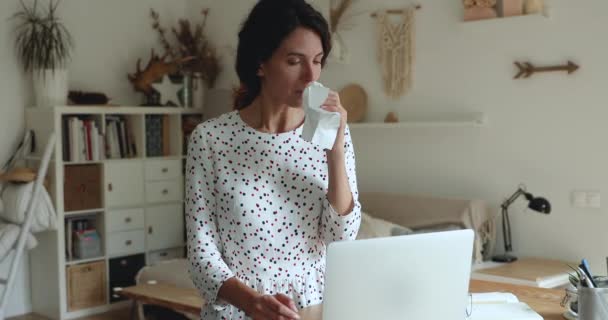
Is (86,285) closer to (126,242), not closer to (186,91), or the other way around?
(126,242)

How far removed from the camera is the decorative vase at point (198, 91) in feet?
18.0

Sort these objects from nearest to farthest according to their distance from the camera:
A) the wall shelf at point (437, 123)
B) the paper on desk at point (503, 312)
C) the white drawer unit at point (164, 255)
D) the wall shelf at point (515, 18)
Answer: the paper on desk at point (503, 312) < the wall shelf at point (515, 18) < the wall shelf at point (437, 123) < the white drawer unit at point (164, 255)

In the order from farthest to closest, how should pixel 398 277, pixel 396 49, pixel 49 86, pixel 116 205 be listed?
pixel 116 205 → pixel 49 86 → pixel 396 49 → pixel 398 277

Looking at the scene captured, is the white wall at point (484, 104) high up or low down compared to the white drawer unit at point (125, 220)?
up

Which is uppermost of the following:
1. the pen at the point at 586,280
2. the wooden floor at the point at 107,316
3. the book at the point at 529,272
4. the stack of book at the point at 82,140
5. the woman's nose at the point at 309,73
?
the woman's nose at the point at 309,73

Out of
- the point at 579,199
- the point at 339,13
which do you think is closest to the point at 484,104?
the point at 579,199

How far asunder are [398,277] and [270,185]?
1.16ft

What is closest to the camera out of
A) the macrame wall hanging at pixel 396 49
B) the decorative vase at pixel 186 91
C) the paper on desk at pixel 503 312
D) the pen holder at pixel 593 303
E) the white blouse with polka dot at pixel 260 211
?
the white blouse with polka dot at pixel 260 211

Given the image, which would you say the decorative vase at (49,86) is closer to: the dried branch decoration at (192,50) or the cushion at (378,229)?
the dried branch decoration at (192,50)

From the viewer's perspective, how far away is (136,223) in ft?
16.5

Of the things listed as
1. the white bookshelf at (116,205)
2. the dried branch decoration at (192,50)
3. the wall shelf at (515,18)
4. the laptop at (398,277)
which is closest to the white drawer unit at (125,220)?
the white bookshelf at (116,205)

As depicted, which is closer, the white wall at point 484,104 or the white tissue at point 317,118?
the white tissue at point 317,118

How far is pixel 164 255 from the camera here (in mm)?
5273

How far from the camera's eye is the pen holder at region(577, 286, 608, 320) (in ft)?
5.28
